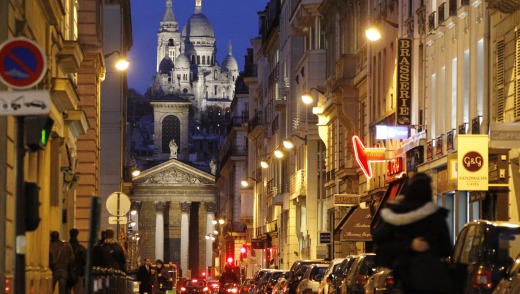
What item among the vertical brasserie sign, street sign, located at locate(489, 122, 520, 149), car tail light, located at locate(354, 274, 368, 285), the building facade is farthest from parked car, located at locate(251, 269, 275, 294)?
street sign, located at locate(489, 122, 520, 149)

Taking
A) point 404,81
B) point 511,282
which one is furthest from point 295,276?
point 511,282

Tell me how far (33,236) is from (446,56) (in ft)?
45.7

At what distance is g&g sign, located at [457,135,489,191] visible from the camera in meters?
29.7

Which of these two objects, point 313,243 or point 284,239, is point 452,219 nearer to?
point 313,243

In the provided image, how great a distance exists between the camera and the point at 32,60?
1476cm

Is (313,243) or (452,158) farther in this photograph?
(313,243)

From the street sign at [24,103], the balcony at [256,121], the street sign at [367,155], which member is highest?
the balcony at [256,121]

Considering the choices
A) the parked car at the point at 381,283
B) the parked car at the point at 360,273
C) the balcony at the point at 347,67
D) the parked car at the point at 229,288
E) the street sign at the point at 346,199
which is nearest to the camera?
the parked car at the point at 381,283

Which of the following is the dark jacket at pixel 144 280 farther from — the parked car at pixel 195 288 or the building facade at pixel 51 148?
the parked car at pixel 195 288

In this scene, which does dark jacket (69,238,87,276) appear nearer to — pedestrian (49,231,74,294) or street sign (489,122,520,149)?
pedestrian (49,231,74,294)

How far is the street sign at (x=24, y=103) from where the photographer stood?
1462 centimetres

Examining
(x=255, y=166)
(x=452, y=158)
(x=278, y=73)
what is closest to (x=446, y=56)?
(x=452, y=158)

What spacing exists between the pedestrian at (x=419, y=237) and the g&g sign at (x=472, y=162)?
1443 cm

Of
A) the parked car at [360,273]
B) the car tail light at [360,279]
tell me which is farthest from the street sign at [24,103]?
the car tail light at [360,279]
